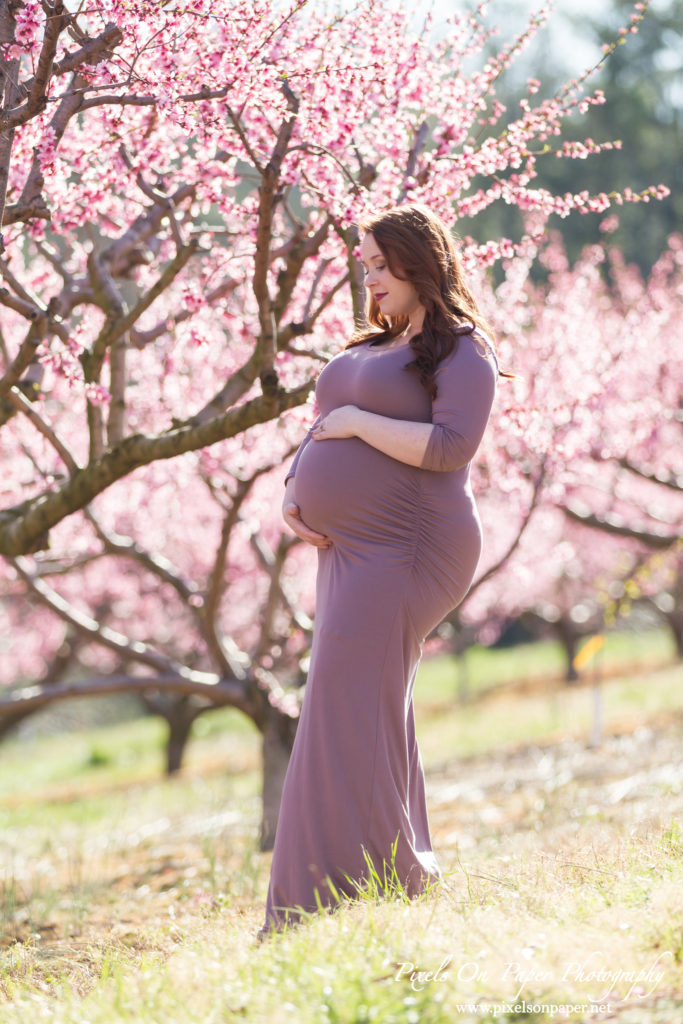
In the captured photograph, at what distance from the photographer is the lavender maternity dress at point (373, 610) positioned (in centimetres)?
306

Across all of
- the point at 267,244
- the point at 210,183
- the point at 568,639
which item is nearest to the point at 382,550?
the point at 267,244

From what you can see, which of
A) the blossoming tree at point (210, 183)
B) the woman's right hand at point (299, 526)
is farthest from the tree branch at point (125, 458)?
the woman's right hand at point (299, 526)

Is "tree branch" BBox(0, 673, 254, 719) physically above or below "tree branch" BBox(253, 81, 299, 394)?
below

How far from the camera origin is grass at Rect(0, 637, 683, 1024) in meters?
2.31

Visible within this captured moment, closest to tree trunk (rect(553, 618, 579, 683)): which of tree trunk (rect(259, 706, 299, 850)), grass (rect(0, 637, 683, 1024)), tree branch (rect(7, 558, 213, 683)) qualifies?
grass (rect(0, 637, 683, 1024))

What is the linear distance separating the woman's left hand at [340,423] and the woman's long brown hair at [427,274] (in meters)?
0.23

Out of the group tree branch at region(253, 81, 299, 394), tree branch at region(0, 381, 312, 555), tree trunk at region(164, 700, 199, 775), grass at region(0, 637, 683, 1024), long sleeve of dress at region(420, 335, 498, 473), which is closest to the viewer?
grass at region(0, 637, 683, 1024)

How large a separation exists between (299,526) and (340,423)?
350 mm

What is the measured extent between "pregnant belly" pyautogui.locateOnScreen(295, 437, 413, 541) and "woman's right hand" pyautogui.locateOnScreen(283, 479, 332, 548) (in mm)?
54

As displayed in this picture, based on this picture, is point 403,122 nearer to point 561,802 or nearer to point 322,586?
point 322,586

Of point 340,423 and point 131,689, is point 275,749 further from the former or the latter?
point 340,423

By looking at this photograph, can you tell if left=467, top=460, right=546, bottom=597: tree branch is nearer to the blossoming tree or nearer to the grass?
the blossoming tree

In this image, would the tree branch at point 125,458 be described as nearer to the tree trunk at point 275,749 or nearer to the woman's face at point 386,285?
the woman's face at point 386,285

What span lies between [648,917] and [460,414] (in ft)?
4.63
